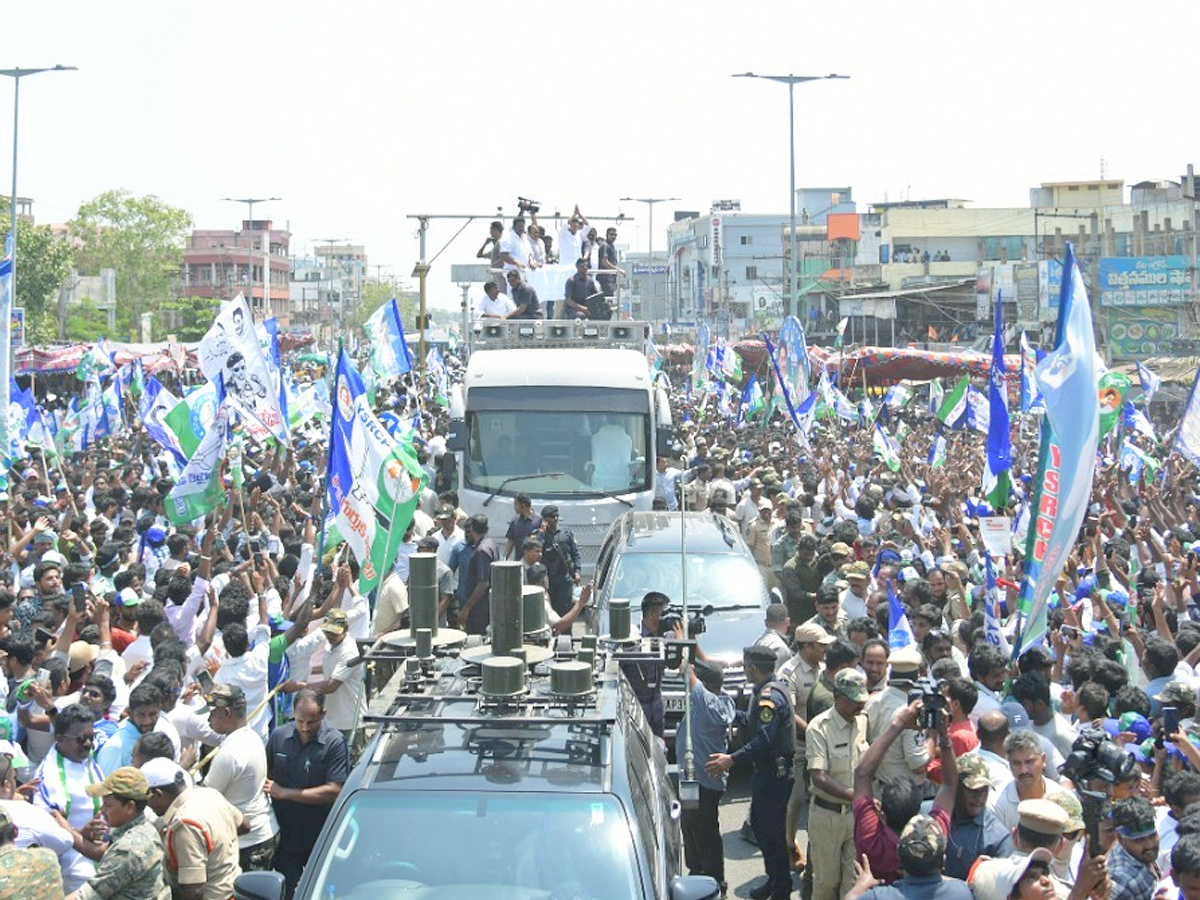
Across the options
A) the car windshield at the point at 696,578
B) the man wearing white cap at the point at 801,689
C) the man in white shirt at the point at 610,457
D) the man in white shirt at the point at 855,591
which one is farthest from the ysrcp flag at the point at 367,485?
the man in white shirt at the point at 610,457

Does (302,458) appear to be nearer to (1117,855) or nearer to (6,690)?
(6,690)

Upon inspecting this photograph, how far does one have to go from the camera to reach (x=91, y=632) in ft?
30.9

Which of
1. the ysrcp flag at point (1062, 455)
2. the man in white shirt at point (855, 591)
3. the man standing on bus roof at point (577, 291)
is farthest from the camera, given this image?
the man standing on bus roof at point (577, 291)

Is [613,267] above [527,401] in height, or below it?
above

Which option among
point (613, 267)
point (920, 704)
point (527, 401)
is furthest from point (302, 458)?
point (920, 704)

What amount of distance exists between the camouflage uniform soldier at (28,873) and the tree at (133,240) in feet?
291

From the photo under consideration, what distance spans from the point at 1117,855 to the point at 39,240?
62902 millimetres

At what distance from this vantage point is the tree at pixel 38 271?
205 ft

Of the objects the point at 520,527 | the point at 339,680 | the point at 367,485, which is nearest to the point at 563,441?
the point at 520,527

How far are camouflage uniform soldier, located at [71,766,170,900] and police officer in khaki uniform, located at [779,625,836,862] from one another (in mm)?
3914

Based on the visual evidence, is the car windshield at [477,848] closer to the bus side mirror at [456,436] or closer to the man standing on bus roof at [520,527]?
the man standing on bus roof at [520,527]

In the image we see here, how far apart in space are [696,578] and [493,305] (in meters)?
7.74

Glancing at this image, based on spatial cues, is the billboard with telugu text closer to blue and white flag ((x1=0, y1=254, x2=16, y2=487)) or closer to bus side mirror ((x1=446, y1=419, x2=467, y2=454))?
bus side mirror ((x1=446, y1=419, x2=467, y2=454))

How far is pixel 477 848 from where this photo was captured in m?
5.43
